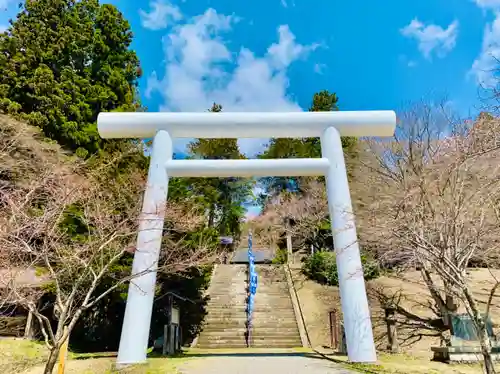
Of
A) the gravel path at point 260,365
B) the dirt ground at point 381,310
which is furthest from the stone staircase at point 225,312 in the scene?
the gravel path at point 260,365

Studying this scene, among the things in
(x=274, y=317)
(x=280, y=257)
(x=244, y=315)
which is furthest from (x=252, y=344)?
(x=280, y=257)

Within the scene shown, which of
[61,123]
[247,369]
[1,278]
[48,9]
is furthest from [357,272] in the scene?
[48,9]

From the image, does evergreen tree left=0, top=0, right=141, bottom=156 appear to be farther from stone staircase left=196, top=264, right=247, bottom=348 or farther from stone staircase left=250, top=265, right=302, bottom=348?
stone staircase left=250, top=265, right=302, bottom=348

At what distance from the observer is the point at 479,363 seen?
762cm

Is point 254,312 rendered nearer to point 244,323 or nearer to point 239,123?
point 244,323

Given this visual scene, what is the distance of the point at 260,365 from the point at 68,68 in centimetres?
1341

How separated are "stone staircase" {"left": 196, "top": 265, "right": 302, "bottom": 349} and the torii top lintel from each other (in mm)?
7237

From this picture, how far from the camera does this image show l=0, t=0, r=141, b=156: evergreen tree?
13.6 m

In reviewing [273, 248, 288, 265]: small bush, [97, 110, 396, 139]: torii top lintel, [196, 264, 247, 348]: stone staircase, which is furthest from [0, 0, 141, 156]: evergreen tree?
[273, 248, 288, 265]: small bush

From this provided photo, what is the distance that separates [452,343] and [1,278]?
909 centimetres

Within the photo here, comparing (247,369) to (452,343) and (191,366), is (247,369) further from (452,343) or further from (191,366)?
(452,343)

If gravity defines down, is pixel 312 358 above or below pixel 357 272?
below

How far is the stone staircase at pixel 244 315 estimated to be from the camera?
40.3 feet

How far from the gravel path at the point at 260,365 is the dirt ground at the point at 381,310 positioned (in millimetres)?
3970
